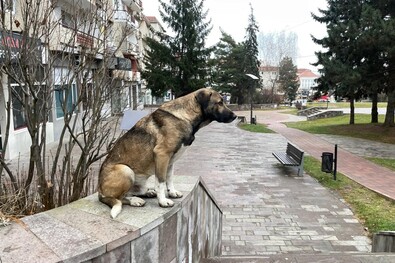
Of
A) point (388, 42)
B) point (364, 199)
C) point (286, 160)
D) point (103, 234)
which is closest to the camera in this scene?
point (103, 234)

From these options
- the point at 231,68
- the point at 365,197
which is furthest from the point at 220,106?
the point at 231,68

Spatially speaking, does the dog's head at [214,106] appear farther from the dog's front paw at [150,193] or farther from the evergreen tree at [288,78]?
the evergreen tree at [288,78]

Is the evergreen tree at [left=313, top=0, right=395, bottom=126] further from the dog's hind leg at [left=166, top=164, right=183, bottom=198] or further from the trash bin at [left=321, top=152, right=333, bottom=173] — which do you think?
the dog's hind leg at [left=166, top=164, right=183, bottom=198]

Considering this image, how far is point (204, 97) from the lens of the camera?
2.88m

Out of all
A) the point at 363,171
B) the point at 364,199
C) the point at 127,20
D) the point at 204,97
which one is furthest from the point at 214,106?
the point at 363,171

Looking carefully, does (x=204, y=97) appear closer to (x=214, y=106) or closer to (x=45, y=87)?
(x=214, y=106)

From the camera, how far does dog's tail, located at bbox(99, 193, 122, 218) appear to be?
2.56m

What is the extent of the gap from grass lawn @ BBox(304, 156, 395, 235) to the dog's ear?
4.80 m

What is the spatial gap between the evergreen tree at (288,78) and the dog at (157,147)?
2292 inches

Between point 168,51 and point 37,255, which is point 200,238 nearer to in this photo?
point 37,255

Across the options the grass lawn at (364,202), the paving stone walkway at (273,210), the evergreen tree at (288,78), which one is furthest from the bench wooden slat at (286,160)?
the evergreen tree at (288,78)

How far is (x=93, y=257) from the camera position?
200cm

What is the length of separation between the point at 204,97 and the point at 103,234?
1.36 metres

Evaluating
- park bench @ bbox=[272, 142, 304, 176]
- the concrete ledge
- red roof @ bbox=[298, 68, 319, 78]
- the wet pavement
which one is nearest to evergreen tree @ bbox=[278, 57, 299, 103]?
the wet pavement
